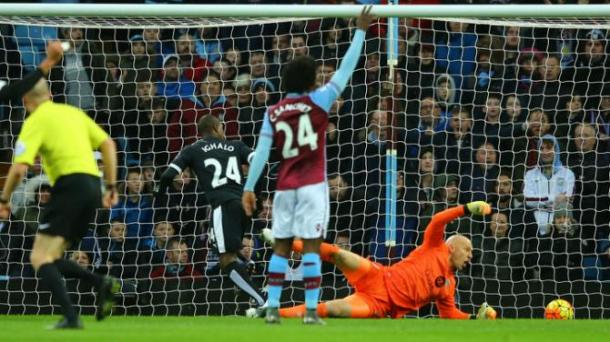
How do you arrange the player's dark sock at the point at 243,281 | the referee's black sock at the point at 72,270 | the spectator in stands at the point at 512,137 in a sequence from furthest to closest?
1. the spectator in stands at the point at 512,137
2. the player's dark sock at the point at 243,281
3. the referee's black sock at the point at 72,270

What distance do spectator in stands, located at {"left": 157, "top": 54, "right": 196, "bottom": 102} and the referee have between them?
4870 millimetres

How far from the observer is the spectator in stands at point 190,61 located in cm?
1459

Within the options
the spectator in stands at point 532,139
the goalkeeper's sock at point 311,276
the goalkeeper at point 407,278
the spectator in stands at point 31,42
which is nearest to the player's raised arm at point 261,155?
the goalkeeper's sock at point 311,276

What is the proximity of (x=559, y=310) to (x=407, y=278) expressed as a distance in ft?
5.37

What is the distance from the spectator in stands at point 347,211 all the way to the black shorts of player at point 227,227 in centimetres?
169

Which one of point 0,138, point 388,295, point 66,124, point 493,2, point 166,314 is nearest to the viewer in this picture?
point 66,124

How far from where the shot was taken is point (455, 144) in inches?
560

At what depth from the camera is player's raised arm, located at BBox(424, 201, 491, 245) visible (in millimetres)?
11055

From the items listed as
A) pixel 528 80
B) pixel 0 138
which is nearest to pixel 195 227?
pixel 0 138

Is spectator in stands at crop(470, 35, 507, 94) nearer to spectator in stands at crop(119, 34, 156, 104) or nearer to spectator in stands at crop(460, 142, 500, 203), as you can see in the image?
spectator in stands at crop(460, 142, 500, 203)

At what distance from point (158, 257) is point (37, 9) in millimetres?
3115

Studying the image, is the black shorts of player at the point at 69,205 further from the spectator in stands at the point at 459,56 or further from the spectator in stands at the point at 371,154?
the spectator in stands at the point at 459,56

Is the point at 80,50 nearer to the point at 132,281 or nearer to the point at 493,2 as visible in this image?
the point at 132,281

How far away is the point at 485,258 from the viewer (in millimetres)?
13992
